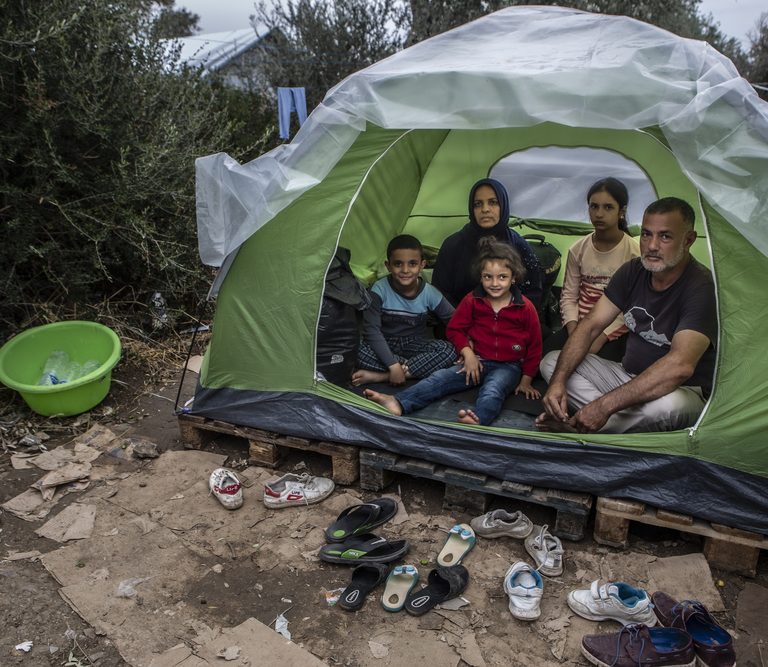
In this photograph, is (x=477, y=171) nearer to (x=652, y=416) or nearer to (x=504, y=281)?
(x=504, y=281)

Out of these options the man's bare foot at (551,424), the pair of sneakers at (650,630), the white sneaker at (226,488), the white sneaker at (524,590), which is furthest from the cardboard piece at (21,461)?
the pair of sneakers at (650,630)

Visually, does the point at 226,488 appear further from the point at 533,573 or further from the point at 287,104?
the point at 287,104

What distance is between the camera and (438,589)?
245 centimetres

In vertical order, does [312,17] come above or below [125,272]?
above

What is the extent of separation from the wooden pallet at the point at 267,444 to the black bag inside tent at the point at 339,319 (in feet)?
1.18

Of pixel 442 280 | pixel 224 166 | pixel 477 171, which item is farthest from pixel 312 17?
pixel 224 166

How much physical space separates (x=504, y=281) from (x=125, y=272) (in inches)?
115

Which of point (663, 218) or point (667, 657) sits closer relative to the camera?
point (667, 657)

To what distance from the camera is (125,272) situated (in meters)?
4.83

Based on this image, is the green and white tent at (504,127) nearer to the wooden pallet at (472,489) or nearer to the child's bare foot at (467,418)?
the wooden pallet at (472,489)

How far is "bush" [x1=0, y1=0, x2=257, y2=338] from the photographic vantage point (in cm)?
404

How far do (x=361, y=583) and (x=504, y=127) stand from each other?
81.0 inches

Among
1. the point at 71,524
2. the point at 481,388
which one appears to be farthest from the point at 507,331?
the point at 71,524

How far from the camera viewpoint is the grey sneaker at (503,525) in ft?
8.86
